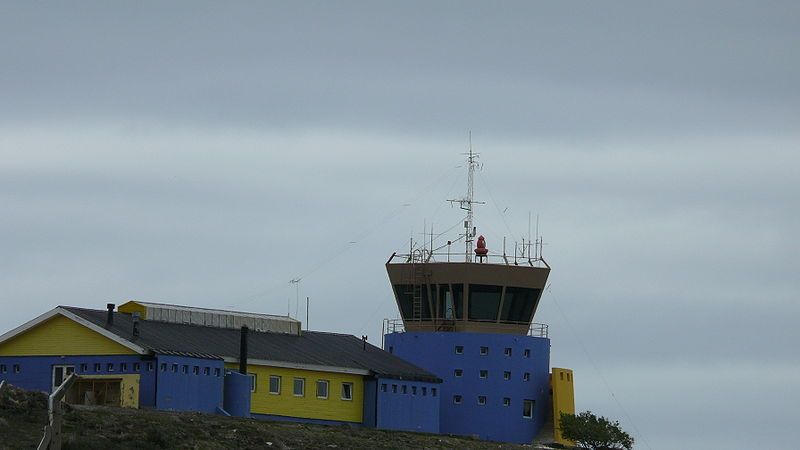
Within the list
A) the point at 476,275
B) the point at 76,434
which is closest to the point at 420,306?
the point at 476,275

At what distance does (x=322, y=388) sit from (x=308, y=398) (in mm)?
983

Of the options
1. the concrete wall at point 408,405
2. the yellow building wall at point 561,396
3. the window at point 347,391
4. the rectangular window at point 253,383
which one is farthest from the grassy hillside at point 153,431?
the yellow building wall at point 561,396

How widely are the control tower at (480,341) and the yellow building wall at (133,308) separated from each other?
48.6ft

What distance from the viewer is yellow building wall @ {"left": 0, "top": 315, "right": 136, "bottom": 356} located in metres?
72.4

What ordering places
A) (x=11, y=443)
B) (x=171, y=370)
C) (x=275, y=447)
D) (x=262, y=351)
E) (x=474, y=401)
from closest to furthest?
(x=11, y=443) → (x=275, y=447) → (x=171, y=370) → (x=262, y=351) → (x=474, y=401)

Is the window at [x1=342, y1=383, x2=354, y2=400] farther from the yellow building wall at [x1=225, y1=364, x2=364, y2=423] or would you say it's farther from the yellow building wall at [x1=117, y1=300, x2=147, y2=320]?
the yellow building wall at [x1=117, y1=300, x2=147, y2=320]

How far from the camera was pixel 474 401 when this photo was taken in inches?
3378

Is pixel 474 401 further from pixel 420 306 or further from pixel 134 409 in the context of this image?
pixel 134 409

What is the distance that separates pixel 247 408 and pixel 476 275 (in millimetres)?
17815

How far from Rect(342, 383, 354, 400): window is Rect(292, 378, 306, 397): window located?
91.9 inches

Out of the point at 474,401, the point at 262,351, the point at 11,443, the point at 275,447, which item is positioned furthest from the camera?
the point at 474,401

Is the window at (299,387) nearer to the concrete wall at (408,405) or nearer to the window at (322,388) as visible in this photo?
the window at (322,388)

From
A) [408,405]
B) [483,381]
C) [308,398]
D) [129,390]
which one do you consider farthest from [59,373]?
[483,381]

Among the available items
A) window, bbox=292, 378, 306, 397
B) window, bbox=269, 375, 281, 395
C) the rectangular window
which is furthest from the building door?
window, bbox=292, 378, 306, 397
